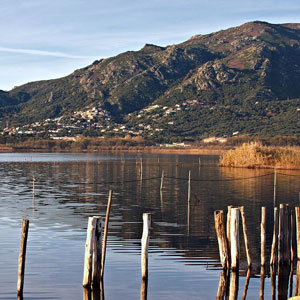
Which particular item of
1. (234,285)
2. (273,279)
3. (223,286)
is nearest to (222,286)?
(223,286)

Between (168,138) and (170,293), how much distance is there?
514 ft

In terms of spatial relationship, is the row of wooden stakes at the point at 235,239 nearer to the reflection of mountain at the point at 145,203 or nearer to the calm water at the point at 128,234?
the calm water at the point at 128,234

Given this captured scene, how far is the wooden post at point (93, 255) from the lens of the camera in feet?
51.5

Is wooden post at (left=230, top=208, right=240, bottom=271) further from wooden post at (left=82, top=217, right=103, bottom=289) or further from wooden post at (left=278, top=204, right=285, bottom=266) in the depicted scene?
wooden post at (left=82, top=217, right=103, bottom=289)

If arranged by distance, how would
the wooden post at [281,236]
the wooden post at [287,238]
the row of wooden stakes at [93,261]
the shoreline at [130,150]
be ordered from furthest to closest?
the shoreline at [130,150]
the wooden post at [287,238]
the wooden post at [281,236]
the row of wooden stakes at [93,261]

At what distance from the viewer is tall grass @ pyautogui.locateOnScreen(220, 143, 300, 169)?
68581 millimetres

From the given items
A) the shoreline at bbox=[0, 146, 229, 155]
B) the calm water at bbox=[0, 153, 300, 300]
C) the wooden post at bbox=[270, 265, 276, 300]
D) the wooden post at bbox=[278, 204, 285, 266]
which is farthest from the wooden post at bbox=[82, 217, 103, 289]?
the shoreline at bbox=[0, 146, 229, 155]

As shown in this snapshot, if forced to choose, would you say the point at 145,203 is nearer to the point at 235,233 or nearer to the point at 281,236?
the point at 281,236

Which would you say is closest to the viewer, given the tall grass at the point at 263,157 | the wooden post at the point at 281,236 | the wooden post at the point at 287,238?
the wooden post at the point at 281,236

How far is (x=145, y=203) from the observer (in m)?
37.1

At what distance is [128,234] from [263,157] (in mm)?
48654

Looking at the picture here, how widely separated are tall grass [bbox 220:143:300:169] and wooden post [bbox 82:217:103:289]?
53930 millimetres

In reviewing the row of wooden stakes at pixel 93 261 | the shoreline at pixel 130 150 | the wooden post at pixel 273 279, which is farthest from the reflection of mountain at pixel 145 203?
the shoreline at pixel 130 150

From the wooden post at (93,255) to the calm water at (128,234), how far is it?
1.51 ft
